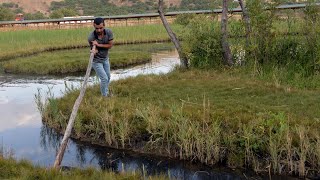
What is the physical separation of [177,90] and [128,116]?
2.43 m

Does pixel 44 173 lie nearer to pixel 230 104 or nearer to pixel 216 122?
pixel 216 122

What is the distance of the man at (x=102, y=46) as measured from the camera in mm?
9312

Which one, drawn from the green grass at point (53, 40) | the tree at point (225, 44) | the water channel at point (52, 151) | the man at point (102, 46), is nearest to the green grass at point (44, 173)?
the water channel at point (52, 151)

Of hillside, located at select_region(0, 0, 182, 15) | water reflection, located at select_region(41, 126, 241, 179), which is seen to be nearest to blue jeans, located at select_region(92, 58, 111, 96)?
water reflection, located at select_region(41, 126, 241, 179)

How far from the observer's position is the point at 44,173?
19.1ft

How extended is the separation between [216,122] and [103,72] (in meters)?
3.48

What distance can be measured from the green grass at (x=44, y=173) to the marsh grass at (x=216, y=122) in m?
1.60

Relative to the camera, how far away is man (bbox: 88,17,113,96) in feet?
30.6

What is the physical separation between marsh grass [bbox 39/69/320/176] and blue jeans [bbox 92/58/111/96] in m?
0.30

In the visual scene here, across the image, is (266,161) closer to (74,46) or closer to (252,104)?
(252,104)

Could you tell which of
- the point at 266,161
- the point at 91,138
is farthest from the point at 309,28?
the point at 91,138

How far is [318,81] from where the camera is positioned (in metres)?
10.4

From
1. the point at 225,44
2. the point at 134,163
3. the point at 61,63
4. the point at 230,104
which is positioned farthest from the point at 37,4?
the point at 134,163

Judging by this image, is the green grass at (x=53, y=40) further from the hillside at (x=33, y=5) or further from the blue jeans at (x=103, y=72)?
the hillside at (x=33, y=5)
